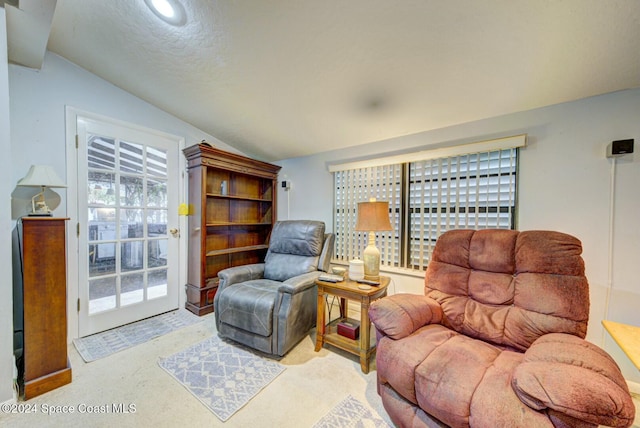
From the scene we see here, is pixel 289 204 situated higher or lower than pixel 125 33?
lower

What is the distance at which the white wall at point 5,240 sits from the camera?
1.42 m

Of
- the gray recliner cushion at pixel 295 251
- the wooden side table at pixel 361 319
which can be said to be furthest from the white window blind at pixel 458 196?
the gray recliner cushion at pixel 295 251

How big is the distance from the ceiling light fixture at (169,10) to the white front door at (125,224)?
1329 millimetres

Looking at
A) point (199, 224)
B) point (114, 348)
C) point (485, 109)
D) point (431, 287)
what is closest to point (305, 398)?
point (431, 287)

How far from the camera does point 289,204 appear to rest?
362 centimetres

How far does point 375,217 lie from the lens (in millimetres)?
2094

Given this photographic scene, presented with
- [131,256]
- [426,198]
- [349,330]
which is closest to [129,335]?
[131,256]

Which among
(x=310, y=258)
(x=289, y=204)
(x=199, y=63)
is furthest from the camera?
(x=289, y=204)

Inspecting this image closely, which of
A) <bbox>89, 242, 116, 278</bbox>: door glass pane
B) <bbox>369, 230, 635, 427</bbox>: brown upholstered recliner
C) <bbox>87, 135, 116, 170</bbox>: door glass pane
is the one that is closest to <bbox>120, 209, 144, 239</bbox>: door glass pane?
<bbox>89, 242, 116, 278</bbox>: door glass pane

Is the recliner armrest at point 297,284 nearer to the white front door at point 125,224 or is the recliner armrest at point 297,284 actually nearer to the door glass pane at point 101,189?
the white front door at point 125,224

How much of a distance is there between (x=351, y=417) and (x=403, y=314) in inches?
25.4

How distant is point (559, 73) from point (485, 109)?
1.53 feet

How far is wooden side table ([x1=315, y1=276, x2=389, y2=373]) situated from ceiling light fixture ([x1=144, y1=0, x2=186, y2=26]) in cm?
210

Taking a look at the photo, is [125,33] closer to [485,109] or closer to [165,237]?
[165,237]
